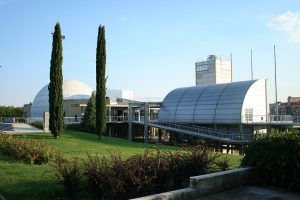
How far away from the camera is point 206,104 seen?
5878 cm

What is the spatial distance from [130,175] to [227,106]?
4687 centimetres

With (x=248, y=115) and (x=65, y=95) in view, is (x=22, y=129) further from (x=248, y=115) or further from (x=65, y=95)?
(x=65, y=95)

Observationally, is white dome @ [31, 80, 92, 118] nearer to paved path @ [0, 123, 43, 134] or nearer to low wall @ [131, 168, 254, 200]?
paved path @ [0, 123, 43, 134]

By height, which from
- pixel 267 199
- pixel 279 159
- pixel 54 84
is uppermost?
pixel 54 84

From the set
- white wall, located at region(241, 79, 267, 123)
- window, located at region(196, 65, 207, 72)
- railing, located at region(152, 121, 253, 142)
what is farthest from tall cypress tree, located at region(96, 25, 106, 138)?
window, located at region(196, 65, 207, 72)

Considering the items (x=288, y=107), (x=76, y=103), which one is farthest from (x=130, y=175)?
(x=288, y=107)

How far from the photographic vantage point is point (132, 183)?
30.2 ft

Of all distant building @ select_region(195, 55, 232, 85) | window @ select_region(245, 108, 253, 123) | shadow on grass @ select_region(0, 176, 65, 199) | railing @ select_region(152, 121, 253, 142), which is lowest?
railing @ select_region(152, 121, 253, 142)

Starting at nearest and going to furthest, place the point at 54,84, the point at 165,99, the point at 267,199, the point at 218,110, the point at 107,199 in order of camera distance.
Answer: the point at 107,199, the point at 267,199, the point at 54,84, the point at 218,110, the point at 165,99

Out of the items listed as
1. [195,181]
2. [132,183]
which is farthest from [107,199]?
[195,181]

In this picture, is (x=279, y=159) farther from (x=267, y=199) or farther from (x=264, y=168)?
(x=267, y=199)

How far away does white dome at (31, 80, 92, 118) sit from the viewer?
269 feet

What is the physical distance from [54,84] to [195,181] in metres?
23.4

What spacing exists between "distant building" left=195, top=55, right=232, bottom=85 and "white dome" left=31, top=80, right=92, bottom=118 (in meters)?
65.3
